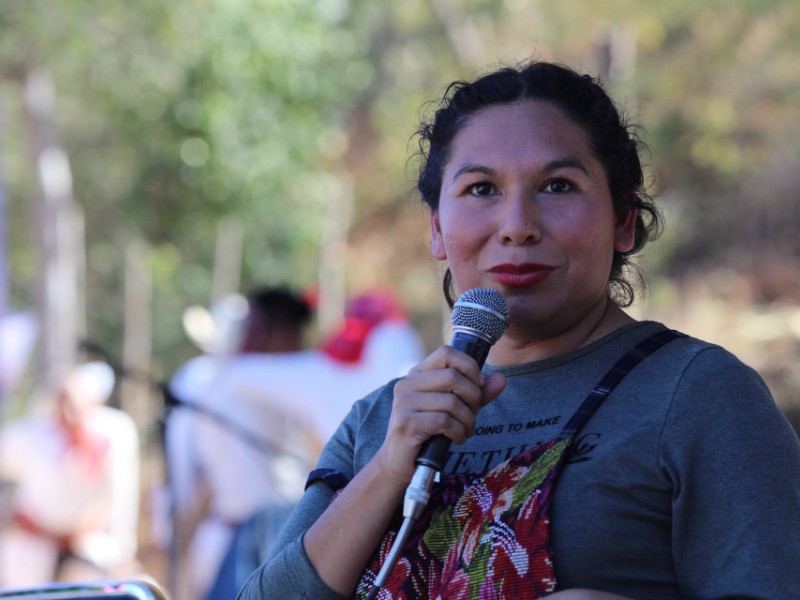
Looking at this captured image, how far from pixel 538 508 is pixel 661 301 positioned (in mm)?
13934

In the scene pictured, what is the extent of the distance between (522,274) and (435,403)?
30cm

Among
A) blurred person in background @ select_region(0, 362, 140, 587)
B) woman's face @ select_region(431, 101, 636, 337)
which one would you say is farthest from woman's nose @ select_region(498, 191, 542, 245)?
blurred person in background @ select_region(0, 362, 140, 587)

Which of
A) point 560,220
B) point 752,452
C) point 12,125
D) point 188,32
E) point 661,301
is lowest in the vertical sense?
point 752,452

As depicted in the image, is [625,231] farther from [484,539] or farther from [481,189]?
[484,539]

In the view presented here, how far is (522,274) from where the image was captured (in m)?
1.71

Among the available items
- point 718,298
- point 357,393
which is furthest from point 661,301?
point 357,393

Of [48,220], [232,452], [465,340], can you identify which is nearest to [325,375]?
[232,452]

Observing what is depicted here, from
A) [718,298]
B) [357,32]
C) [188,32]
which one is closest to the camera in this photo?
[188,32]

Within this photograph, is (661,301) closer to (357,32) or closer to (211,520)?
(357,32)

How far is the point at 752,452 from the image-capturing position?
147 cm

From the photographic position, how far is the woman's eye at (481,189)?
1.79 m

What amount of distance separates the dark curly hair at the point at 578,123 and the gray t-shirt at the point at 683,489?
36 cm

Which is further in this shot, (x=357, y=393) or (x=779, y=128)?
(x=779, y=128)

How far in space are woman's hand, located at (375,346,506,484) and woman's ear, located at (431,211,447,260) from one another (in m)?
0.41
